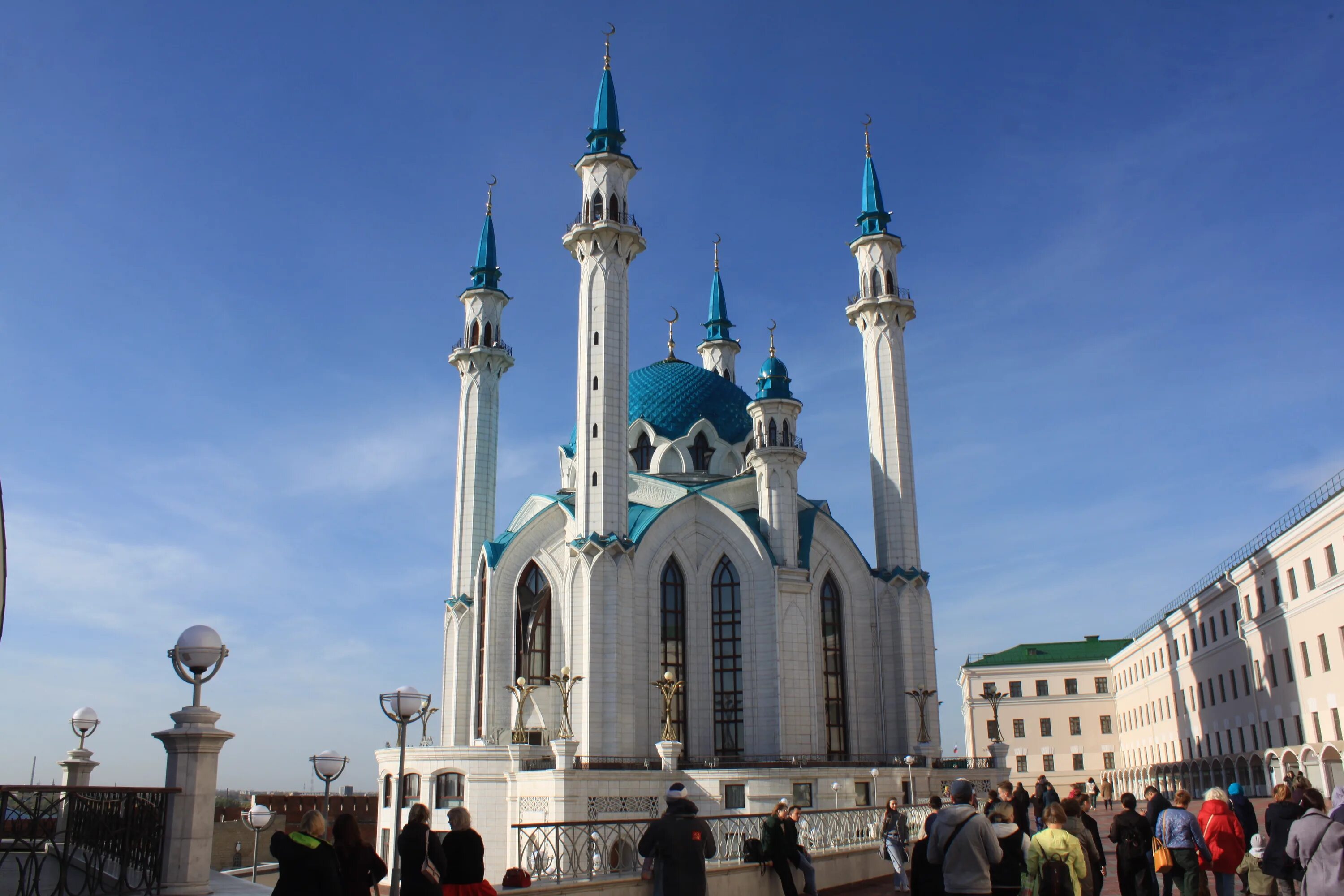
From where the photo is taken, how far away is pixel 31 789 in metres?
10.2

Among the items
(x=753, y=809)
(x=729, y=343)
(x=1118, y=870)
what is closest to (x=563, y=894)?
(x=1118, y=870)

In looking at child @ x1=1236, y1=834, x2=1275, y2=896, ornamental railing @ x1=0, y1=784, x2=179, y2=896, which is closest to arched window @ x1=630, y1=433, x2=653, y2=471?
ornamental railing @ x1=0, y1=784, x2=179, y2=896

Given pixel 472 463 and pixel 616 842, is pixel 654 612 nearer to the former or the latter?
pixel 472 463

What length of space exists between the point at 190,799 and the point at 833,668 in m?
32.6

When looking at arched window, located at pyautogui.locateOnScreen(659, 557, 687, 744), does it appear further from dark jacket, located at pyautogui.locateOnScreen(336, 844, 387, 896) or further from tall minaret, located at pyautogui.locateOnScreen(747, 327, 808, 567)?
dark jacket, located at pyautogui.locateOnScreen(336, 844, 387, 896)

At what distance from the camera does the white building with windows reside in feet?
107

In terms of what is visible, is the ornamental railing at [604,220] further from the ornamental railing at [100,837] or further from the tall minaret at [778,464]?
the ornamental railing at [100,837]

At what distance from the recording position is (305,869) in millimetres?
7879

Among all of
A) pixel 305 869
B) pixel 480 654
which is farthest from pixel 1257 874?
pixel 480 654

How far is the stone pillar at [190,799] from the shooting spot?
36.6 ft

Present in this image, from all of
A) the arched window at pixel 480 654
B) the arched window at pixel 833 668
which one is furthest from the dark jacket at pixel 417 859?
the arched window at pixel 833 668

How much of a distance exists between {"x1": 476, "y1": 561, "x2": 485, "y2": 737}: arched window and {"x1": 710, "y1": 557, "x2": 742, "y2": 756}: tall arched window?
8663mm

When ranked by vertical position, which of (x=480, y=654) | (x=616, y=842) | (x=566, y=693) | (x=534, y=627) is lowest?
(x=616, y=842)

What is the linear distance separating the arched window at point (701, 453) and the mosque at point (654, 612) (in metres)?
1.32
